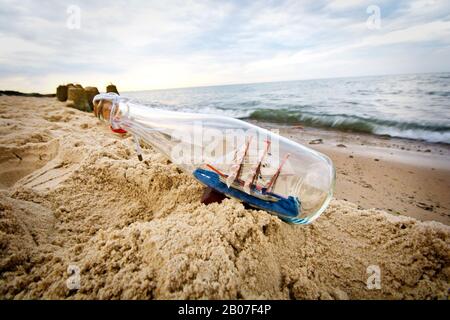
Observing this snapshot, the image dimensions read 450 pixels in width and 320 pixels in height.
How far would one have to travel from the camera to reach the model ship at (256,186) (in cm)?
103

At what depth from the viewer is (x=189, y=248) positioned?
862 mm

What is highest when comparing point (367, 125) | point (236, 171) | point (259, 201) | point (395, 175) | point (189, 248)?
point (367, 125)

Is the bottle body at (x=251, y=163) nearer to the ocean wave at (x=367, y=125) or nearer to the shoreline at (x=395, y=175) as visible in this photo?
the shoreline at (x=395, y=175)

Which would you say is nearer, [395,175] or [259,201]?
[259,201]

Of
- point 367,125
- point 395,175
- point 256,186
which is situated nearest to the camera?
point 256,186

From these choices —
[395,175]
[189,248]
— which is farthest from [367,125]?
[189,248]

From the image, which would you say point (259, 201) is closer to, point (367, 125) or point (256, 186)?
point (256, 186)

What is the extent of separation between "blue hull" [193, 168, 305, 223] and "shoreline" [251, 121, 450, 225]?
1.41 metres

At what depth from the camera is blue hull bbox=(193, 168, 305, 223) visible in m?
1.01

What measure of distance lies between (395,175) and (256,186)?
2663 mm

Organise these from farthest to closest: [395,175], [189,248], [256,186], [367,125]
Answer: [367,125] → [395,175] → [256,186] → [189,248]

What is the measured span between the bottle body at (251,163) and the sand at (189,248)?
105 mm

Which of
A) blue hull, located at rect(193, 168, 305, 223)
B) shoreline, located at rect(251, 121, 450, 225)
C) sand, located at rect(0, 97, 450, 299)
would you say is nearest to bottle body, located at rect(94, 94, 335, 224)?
blue hull, located at rect(193, 168, 305, 223)

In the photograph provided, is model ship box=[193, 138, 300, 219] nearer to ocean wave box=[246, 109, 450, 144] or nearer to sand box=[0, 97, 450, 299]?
sand box=[0, 97, 450, 299]
